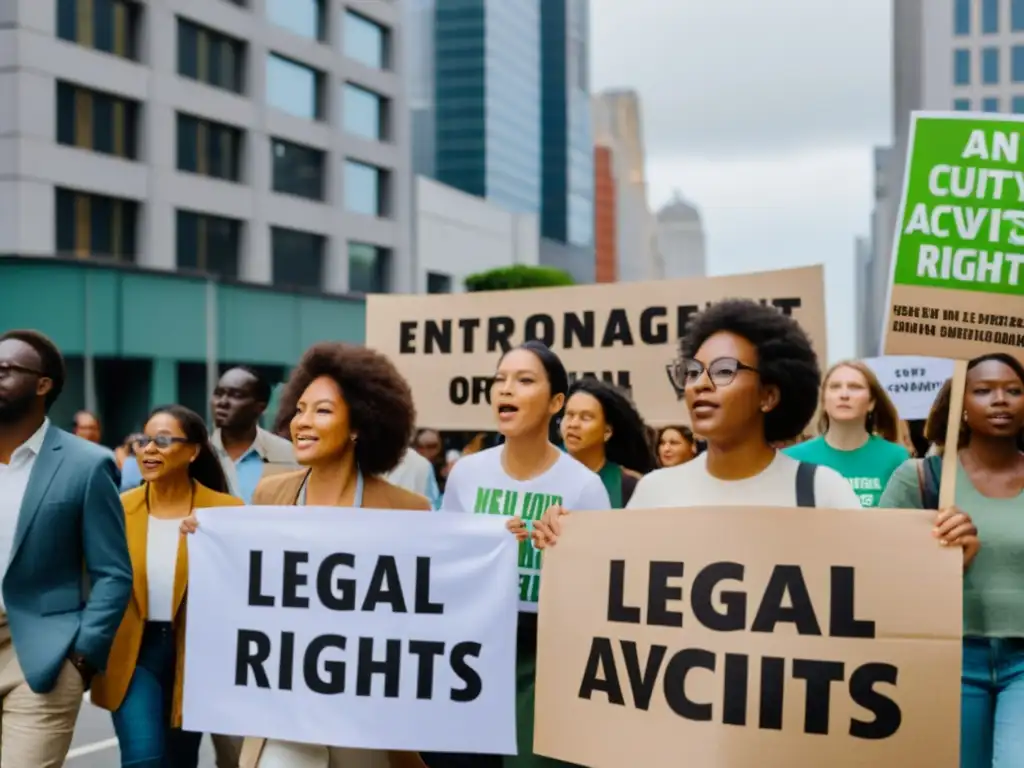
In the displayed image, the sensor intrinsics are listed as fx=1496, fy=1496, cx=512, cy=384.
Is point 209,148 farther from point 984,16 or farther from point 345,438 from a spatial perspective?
point 984,16

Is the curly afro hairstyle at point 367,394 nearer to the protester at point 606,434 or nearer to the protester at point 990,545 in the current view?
the protester at point 606,434

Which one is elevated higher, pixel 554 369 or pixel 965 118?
pixel 965 118

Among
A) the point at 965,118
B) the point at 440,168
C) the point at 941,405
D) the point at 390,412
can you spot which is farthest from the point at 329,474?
the point at 440,168

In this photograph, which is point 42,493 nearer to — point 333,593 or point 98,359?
point 333,593

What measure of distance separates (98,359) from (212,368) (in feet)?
8.49

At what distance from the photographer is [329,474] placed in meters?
5.08

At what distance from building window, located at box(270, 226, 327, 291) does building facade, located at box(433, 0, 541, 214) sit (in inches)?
1956

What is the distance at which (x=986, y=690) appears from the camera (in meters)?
4.40

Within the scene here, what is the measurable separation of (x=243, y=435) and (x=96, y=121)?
27805 mm

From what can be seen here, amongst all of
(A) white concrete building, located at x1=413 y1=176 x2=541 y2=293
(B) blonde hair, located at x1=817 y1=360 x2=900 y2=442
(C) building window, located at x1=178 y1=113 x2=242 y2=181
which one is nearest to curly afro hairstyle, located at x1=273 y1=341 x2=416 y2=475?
(B) blonde hair, located at x1=817 y1=360 x2=900 y2=442

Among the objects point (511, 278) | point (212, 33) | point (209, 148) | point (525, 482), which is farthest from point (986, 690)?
point (511, 278)

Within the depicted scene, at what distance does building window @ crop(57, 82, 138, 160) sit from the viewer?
32.4 m

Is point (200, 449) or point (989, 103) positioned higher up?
point (989, 103)

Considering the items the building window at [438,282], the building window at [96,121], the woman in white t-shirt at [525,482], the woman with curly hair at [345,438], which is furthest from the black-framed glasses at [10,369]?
the building window at [438,282]
